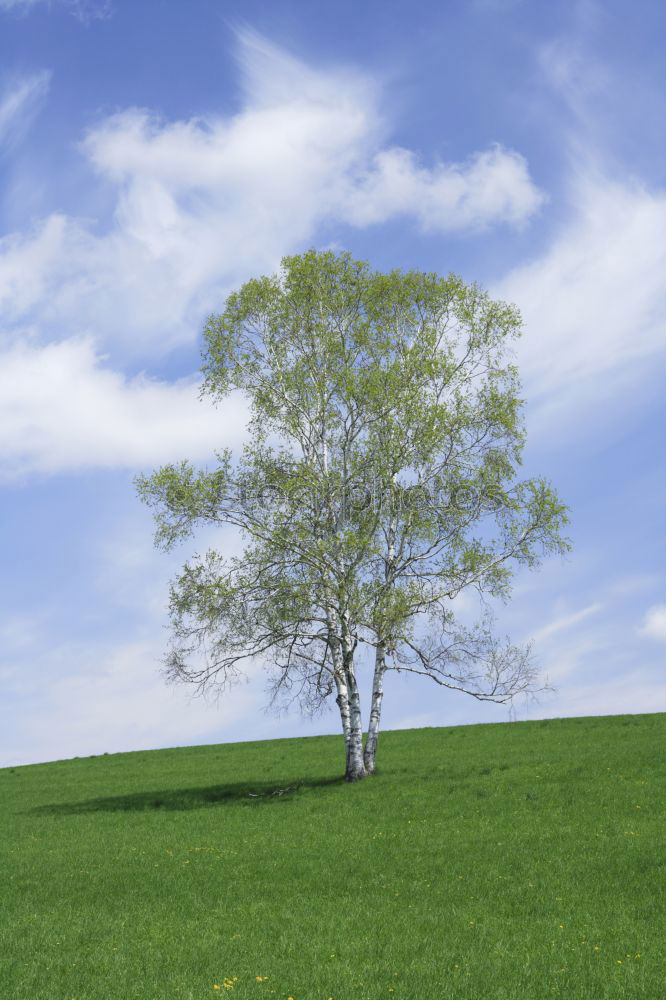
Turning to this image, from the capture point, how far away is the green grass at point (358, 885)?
14.2 meters

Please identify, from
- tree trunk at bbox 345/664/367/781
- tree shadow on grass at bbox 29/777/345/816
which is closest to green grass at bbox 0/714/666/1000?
tree shadow on grass at bbox 29/777/345/816

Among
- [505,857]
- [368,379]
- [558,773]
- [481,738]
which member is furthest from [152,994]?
[481,738]

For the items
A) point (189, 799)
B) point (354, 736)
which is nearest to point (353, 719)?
point (354, 736)

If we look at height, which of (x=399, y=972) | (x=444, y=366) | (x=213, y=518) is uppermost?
(x=444, y=366)

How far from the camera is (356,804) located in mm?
29156

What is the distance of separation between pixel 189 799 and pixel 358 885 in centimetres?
1576

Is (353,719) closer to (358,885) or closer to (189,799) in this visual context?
(189,799)

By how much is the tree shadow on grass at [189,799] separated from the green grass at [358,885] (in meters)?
0.16

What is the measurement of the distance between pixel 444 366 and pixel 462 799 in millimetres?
16602

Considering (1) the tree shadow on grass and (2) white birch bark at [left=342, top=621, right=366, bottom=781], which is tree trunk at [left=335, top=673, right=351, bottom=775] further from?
(1) the tree shadow on grass

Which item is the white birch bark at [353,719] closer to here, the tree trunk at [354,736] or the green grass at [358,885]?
the tree trunk at [354,736]

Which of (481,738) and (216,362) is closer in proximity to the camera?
(216,362)

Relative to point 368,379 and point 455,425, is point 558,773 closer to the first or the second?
point 455,425

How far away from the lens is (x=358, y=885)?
64.4 feet
